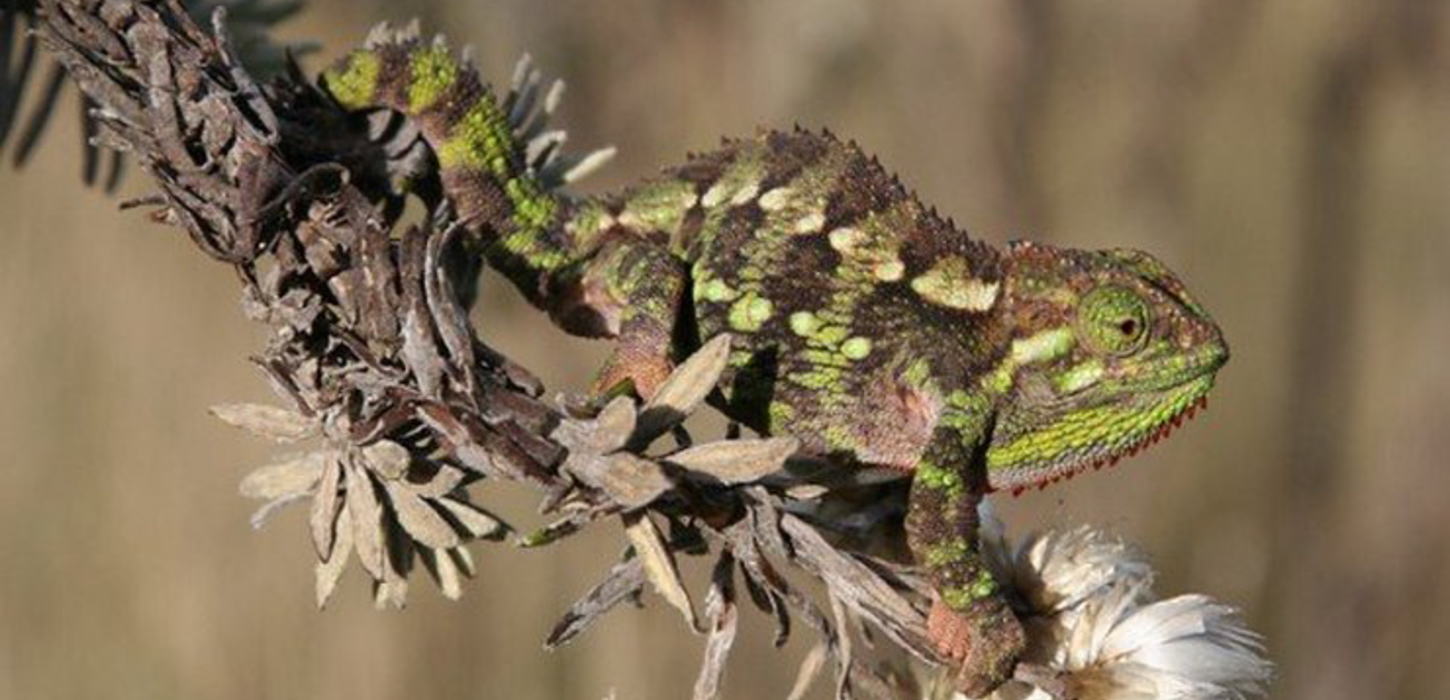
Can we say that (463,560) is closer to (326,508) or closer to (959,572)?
(326,508)

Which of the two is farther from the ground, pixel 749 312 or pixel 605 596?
pixel 749 312

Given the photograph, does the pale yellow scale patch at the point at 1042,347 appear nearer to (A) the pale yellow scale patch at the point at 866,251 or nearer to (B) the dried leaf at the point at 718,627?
(A) the pale yellow scale patch at the point at 866,251

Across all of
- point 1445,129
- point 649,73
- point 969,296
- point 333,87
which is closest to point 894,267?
point 969,296

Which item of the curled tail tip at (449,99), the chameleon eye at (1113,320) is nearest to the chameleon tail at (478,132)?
the curled tail tip at (449,99)

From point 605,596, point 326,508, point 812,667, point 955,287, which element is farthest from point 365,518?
point 955,287

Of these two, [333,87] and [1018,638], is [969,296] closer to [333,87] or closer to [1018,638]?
[1018,638]

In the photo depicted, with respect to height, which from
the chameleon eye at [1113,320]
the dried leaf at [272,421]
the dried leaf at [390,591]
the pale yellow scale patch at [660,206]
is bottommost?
the dried leaf at [390,591]
